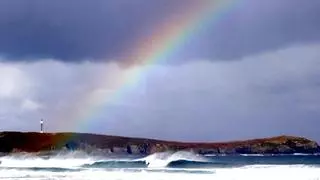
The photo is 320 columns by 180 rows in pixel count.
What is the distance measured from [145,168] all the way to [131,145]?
186ft

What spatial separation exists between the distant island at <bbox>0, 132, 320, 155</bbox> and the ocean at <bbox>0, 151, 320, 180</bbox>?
4167mm

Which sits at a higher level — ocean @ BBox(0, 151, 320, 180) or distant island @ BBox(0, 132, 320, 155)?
distant island @ BBox(0, 132, 320, 155)

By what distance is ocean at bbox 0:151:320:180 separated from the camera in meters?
50.5

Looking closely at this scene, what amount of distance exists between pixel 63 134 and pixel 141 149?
15982 millimetres

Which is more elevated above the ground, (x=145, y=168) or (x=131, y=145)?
(x=131, y=145)

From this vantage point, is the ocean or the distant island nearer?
the ocean

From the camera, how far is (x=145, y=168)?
69.6m

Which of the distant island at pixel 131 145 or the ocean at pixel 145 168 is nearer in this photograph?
the ocean at pixel 145 168

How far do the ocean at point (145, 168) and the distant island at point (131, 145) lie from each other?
4.17 m

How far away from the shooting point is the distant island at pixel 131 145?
359 ft

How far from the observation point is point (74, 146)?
4397 inches

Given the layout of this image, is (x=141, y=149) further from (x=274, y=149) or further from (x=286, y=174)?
(x=286, y=174)

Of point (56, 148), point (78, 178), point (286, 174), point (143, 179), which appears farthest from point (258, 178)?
point (56, 148)

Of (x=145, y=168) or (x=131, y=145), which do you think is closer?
(x=145, y=168)
